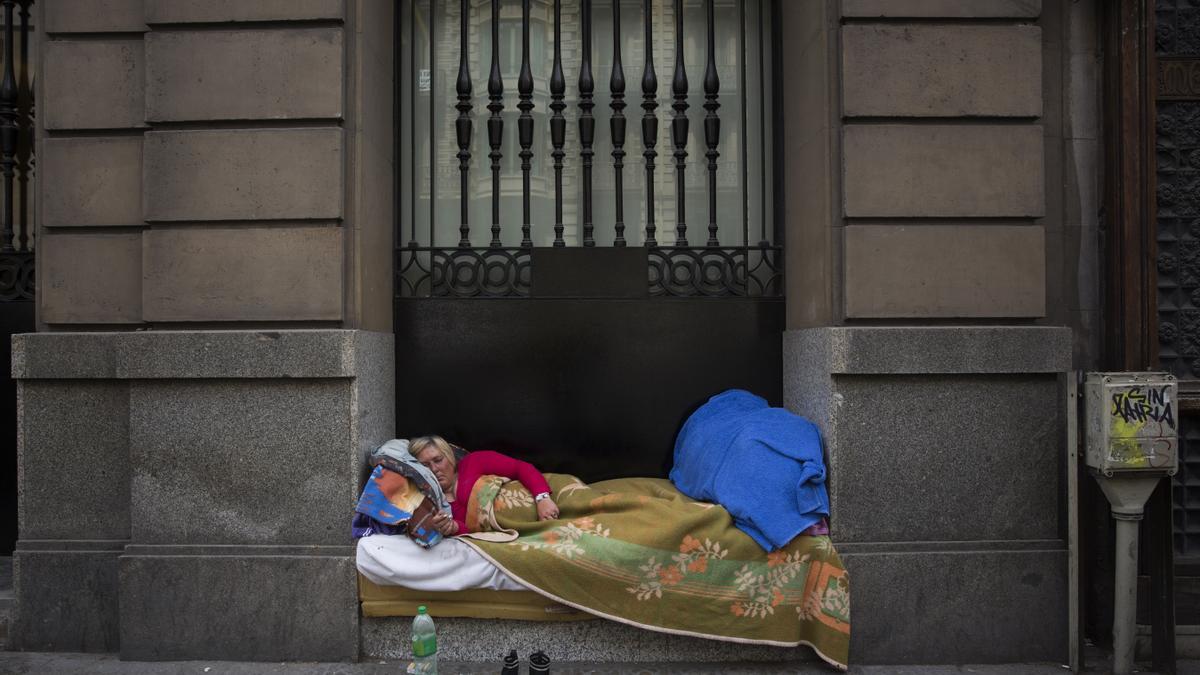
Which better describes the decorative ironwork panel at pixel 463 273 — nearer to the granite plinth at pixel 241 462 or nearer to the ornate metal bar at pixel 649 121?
the ornate metal bar at pixel 649 121

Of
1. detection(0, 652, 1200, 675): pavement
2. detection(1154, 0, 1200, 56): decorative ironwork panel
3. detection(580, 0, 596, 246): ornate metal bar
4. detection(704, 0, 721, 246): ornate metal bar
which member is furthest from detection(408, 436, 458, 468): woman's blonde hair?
detection(1154, 0, 1200, 56): decorative ironwork panel

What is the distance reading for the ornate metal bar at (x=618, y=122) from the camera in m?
5.69

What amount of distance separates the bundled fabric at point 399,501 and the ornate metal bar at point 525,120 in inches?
78.2

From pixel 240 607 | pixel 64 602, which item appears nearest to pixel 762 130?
pixel 240 607

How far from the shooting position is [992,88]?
4852 millimetres

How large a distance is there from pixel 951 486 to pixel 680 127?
3264 mm

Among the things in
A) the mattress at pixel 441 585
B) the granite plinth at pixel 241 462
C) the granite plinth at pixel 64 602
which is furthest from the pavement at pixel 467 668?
the granite plinth at pixel 241 462

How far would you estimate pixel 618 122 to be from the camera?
18.6 ft

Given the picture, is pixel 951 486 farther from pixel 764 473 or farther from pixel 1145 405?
pixel 764 473

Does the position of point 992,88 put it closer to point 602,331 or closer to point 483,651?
point 602,331

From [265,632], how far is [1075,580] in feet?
16.9

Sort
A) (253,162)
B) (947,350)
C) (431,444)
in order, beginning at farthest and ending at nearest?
(431,444)
(253,162)
(947,350)

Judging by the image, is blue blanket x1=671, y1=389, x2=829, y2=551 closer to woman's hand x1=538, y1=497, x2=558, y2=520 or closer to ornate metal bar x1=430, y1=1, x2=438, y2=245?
woman's hand x1=538, y1=497, x2=558, y2=520

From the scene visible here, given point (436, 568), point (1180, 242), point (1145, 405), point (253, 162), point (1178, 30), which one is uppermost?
point (1178, 30)
